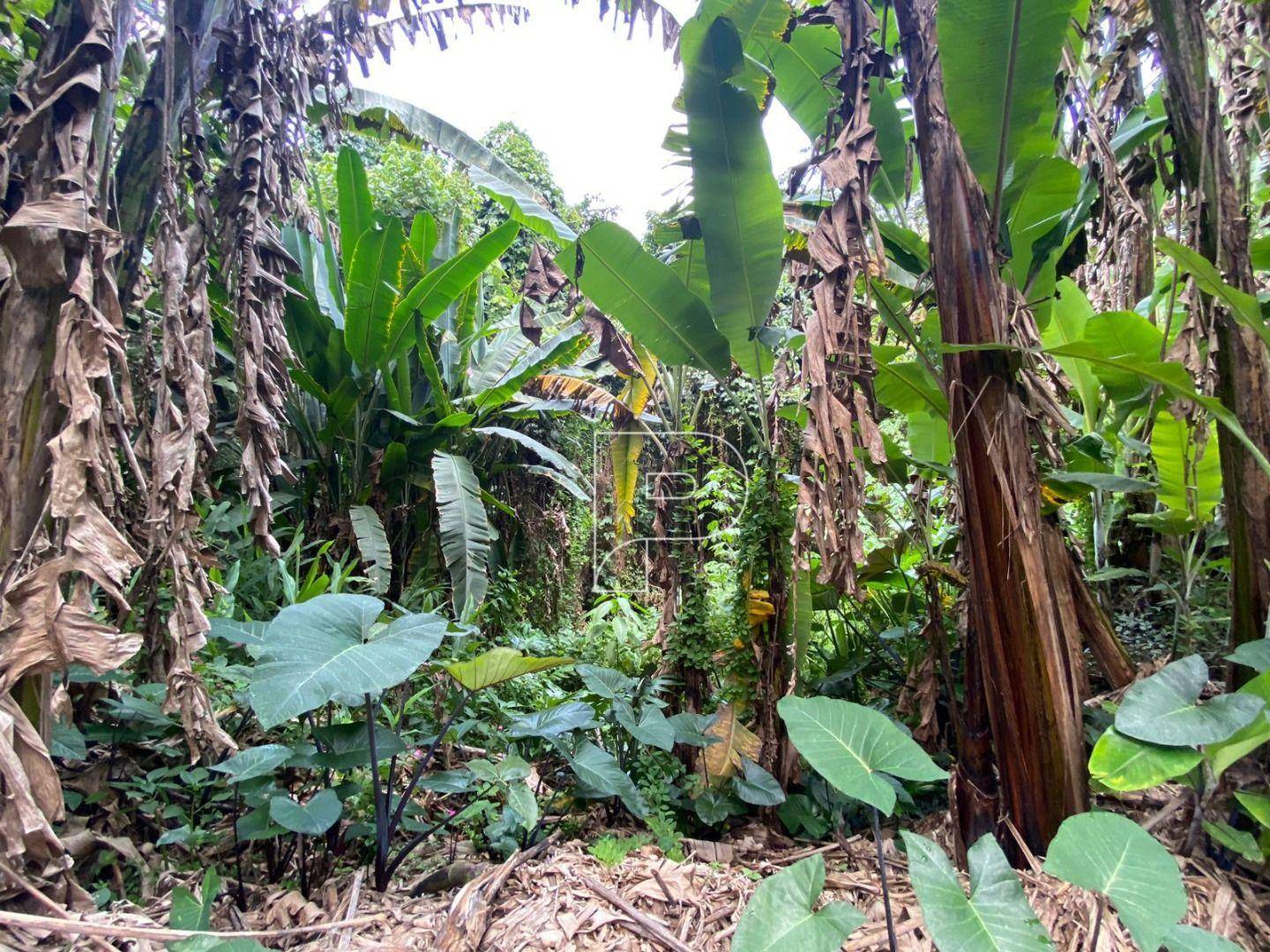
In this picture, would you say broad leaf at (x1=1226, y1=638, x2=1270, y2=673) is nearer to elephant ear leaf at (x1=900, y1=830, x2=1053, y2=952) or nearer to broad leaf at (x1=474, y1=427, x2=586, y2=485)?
elephant ear leaf at (x1=900, y1=830, x2=1053, y2=952)

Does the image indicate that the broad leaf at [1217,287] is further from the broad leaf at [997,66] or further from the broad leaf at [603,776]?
the broad leaf at [603,776]

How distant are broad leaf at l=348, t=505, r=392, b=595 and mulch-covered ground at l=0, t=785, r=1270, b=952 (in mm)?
1690

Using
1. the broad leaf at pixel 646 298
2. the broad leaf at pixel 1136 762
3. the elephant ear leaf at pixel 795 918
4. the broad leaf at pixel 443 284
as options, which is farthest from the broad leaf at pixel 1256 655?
the broad leaf at pixel 443 284

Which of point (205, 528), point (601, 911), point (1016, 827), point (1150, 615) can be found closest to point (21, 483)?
point (205, 528)

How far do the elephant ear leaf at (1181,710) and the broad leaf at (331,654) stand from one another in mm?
1299

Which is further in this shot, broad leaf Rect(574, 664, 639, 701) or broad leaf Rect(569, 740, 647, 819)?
broad leaf Rect(574, 664, 639, 701)

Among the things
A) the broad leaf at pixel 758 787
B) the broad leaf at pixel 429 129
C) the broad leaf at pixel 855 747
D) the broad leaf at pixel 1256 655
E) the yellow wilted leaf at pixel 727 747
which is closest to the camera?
the broad leaf at pixel 855 747

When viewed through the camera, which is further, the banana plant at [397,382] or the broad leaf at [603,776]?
the banana plant at [397,382]

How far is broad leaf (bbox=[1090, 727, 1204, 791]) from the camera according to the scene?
43.8 inches

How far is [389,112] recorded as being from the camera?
492cm

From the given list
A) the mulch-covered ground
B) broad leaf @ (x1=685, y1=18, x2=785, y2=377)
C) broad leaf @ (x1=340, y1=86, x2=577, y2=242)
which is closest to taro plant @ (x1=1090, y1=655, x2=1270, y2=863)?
the mulch-covered ground

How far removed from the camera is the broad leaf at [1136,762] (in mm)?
1111

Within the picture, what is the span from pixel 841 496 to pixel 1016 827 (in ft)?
2.57

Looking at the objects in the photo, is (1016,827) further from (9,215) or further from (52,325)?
(9,215)
